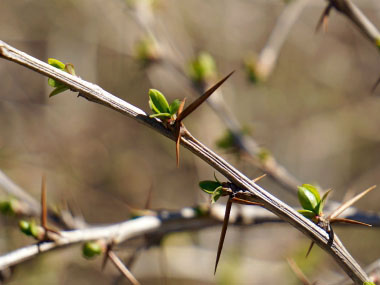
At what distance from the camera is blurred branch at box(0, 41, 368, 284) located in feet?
3.49

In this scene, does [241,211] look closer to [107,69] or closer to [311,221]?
[311,221]

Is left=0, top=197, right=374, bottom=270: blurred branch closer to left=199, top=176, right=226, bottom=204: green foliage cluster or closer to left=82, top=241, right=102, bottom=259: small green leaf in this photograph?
left=82, top=241, right=102, bottom=259: small green leaf

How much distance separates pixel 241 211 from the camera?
6.91 ft

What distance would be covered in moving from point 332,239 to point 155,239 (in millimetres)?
1153

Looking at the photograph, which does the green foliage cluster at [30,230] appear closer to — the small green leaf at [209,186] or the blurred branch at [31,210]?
the blurred branch at [31,210]

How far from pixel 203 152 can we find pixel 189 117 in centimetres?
439

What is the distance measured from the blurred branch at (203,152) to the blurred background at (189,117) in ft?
11.7

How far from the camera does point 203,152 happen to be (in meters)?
1.16

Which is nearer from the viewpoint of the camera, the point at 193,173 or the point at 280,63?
the point at 193,173

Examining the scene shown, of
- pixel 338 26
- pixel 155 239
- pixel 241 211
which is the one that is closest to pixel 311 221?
pixel 241 211

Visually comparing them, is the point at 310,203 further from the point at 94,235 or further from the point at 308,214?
the point at 94,235

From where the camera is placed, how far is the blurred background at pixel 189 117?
16.8 ft

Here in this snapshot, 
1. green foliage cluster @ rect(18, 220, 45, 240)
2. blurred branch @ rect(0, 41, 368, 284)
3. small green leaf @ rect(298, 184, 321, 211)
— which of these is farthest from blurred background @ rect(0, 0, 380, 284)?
blurred branch @ rect(0, 41, 368, 284)

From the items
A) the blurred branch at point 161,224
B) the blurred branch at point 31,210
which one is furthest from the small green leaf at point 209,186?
the blurred branch at point 31,210
